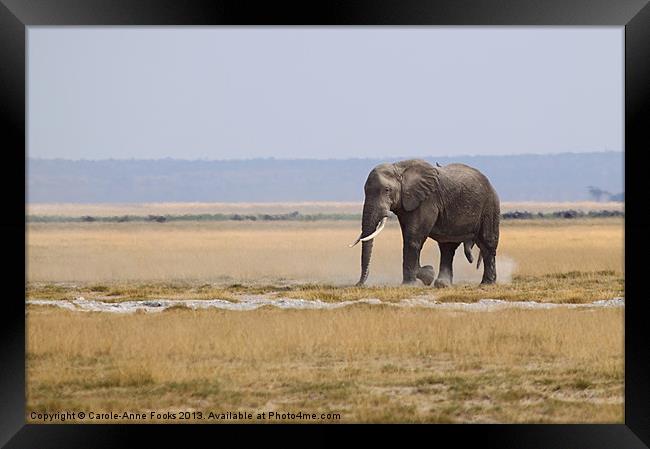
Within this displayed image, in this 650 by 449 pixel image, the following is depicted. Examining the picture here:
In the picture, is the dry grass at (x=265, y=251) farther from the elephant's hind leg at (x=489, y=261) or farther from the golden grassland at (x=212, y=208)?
the golden grassland at (x=212, y=208)

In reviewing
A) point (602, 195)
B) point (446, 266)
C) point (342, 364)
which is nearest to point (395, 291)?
point (446, 266)

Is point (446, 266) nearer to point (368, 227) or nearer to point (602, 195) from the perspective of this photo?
point (368, 227)

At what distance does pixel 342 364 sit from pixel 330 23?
476 centimetres

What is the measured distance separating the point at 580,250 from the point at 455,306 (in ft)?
78.7

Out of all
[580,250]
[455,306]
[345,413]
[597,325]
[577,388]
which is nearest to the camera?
[345,413]

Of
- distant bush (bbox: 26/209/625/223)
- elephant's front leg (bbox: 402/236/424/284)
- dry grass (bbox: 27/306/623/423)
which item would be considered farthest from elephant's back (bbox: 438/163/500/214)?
distant bush (bbox: 26/209/625/223)

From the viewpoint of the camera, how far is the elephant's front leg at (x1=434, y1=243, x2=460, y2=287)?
22.4m

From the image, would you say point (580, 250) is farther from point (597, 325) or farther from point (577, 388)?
point (577, 388)

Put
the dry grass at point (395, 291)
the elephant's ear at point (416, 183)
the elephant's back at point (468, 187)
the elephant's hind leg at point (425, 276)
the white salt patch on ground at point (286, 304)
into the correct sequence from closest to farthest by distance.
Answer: the white salt patch on ground at point (286, 304), the dry grass at point (395, 291), the elephant's hind leg at point (425, 276), the elephant's ear at point (416, 183), the elephant's back at point (468, 187)

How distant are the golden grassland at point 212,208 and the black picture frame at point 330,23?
68310 mm

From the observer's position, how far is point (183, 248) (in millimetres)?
51031

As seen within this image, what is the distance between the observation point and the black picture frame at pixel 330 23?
9828 millimetres

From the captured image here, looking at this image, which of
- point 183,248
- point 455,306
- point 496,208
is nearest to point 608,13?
point 455,306

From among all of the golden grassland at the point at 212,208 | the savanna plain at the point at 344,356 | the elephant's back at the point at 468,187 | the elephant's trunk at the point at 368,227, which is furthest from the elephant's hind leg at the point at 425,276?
the golden grassland at the point at 212,208
